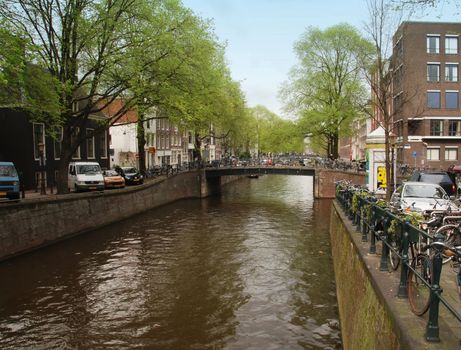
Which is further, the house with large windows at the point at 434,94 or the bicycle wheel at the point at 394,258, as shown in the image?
the house with large windows at the point at 434,94

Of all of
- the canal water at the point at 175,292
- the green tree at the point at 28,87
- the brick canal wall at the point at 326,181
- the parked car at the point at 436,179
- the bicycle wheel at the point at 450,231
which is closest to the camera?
the bicycle wheel at the point at 450,231

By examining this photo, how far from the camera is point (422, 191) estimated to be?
15273 mm

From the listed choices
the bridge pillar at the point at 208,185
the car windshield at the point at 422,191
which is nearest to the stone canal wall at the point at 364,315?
the car windshield at the point at 422,191

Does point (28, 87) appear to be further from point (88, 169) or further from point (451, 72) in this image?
point (451, 72)

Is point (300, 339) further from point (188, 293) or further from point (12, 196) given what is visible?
point (12, 196)

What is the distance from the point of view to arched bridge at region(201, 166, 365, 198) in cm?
4161

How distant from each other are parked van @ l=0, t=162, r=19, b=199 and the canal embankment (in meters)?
16.1

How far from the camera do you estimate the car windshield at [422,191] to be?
1500 cm

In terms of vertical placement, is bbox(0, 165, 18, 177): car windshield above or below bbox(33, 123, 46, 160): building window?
below

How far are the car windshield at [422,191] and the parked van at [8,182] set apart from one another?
16.6 m

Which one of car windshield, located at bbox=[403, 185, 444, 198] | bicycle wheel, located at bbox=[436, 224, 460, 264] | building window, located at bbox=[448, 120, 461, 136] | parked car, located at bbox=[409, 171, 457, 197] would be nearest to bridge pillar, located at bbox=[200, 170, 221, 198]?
parked car, located at bbox=[409, 171, 457, 197]

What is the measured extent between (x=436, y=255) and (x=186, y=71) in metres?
24.4

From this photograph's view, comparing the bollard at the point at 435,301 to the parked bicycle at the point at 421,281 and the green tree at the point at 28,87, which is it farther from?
the green tree at the point at 28,87

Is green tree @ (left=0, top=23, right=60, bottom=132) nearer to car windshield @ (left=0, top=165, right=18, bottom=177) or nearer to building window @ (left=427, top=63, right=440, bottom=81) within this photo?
car windshield @ (left=0, top=165, right=18, bottom=177)
